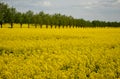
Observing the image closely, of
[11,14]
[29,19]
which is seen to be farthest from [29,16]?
[11,14]

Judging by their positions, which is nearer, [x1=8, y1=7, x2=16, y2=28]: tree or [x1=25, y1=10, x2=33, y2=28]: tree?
[x1=8, y1=7, x2=16, y2=28]: tree

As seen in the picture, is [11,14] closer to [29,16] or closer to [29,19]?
[29,19]

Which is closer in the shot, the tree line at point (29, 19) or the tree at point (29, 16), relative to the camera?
the tree line at point (29, 19)

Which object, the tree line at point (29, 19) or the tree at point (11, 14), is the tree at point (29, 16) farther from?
the tree at point (11, 14)

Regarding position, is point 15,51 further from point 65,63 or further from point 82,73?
point 82,73

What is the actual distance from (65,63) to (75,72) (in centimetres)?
226

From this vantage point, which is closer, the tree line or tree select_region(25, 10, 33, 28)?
the tree line

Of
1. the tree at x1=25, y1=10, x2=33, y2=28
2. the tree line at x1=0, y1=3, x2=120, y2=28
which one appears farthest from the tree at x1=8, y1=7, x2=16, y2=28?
the tree at x1=25, y1=10, x2=33, y2=28

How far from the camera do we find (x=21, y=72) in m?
12.2

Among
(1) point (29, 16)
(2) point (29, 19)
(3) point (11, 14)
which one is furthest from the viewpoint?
(1) point (29, 16)

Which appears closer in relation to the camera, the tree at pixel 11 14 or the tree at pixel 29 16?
the tree at pixel 11 14

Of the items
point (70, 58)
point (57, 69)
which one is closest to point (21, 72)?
point (57, 69)

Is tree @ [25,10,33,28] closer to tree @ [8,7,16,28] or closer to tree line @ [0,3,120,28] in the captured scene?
tree line @ [0,3,120,28]

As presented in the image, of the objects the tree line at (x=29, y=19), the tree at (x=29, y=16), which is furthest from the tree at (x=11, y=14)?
the tree at (x=29, y=16)
